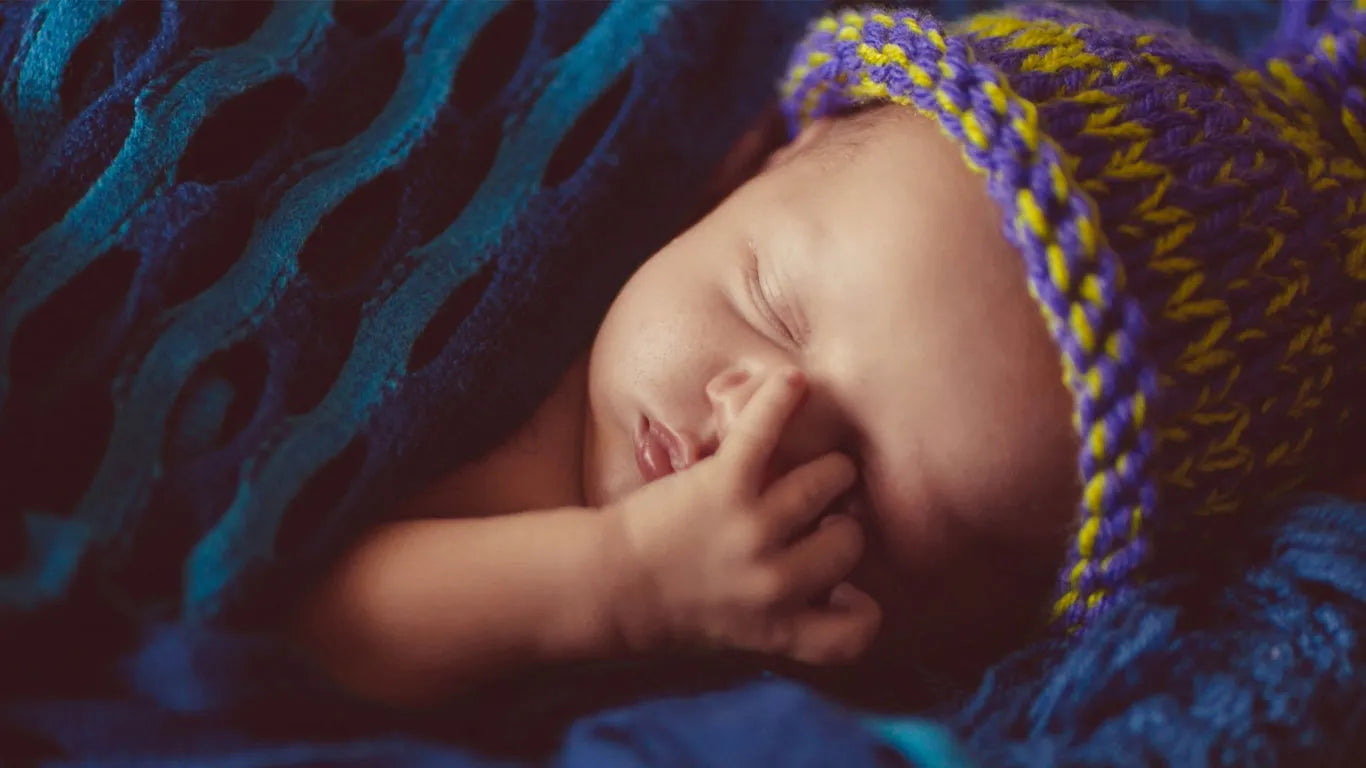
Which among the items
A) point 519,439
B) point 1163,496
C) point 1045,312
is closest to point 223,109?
point 519,439

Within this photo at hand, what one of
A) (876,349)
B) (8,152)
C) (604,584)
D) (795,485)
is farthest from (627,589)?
(8,152)

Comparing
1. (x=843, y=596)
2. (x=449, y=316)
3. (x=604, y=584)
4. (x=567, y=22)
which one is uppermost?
(x=567, y=22)

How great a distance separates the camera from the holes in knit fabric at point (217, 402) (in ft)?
2.35

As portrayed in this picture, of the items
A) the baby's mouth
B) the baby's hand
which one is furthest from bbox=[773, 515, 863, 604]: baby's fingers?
the baby's mouth

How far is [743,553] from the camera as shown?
711 mm

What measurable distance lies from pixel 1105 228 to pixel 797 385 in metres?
0.23

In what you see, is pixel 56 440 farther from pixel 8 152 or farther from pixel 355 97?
pixel 355 97

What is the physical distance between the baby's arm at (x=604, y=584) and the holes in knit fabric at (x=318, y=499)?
35 mm

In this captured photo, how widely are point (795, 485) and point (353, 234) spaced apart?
0.39 meters

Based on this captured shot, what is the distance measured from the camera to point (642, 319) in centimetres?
82

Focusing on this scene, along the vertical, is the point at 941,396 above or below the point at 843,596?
above

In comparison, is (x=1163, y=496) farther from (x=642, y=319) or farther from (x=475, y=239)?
(x=475, y=239)

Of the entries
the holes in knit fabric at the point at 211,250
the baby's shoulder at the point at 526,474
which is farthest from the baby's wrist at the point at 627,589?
the holes in knit fabric at the point at 211,250

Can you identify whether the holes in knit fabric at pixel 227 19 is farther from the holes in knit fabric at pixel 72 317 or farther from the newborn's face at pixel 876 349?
the newborn's face at pixel 876 349
